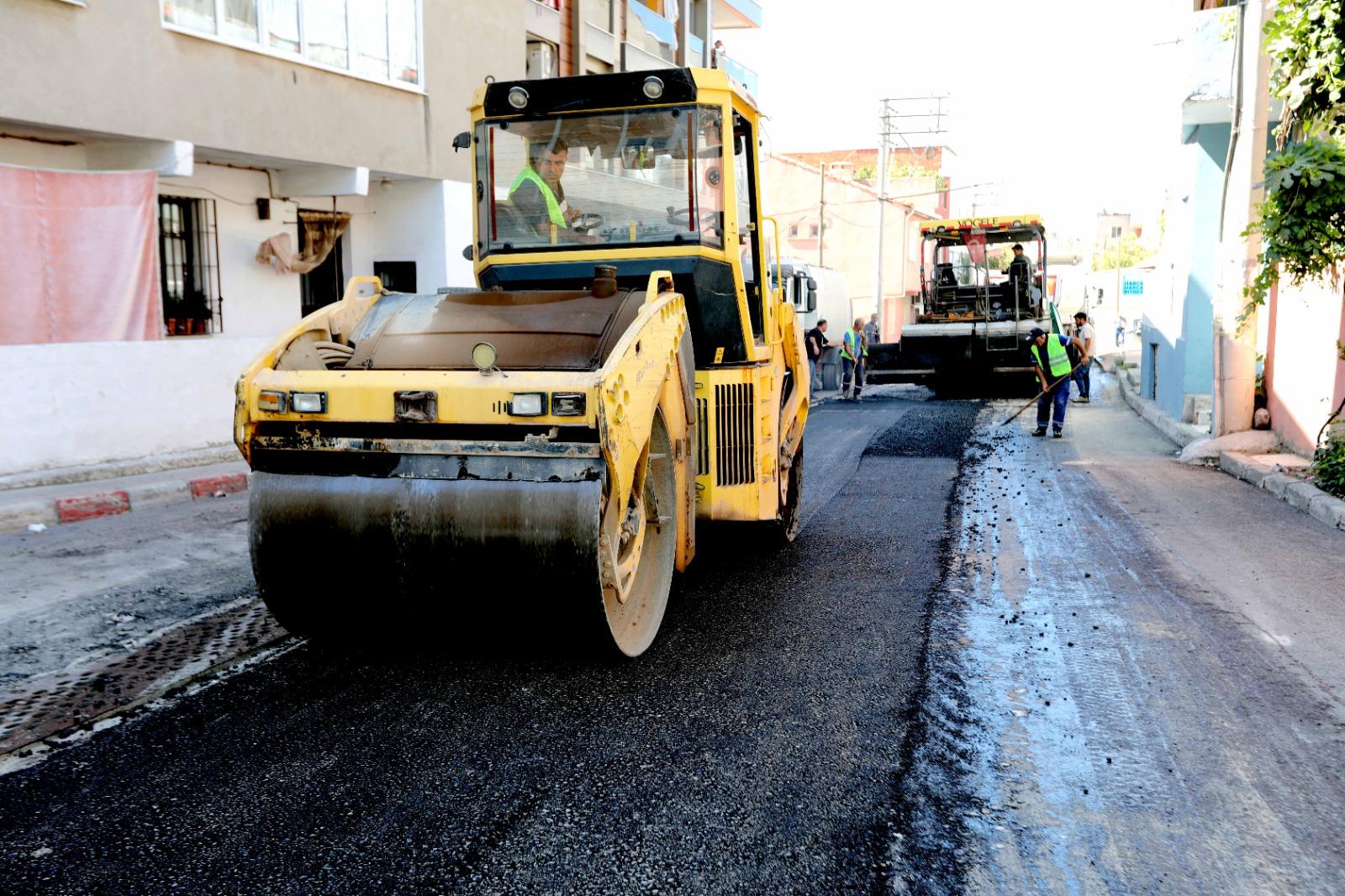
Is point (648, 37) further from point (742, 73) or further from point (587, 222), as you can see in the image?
point (587, 222)

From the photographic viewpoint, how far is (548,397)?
4328 mm

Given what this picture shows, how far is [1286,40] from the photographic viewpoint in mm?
9758

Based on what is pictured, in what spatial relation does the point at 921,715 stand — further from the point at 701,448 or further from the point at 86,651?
the point at 86,651

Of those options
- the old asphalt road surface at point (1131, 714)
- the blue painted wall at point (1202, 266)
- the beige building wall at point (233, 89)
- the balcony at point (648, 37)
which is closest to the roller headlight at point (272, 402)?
the old asphalt road surface at point (1131, 714)

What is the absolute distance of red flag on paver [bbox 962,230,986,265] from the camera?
70.2ft

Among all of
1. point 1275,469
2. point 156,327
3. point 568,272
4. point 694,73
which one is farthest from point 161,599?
point 1275,469

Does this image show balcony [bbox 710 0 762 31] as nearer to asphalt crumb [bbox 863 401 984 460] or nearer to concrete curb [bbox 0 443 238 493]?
asphalt crumb [bbox 863 401 984 460]

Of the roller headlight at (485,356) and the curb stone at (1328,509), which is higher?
the roller headlight at (485,356)

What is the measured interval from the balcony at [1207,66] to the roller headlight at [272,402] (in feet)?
40.8

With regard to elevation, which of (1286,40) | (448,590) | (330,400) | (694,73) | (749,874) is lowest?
(749,874)

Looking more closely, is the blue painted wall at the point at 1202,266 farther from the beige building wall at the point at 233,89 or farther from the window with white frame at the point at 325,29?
the window with white frame at the point at 325,29

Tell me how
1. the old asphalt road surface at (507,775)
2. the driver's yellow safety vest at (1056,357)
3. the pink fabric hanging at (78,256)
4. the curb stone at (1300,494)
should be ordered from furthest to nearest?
the driver's yellow safety vest at (1056,357), the pink fabric hanging at (78,256), the curb stone at (1300,494), the old asphalt road surface at (507,775)

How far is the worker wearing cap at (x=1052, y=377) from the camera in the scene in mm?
14523

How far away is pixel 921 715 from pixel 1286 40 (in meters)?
8.21
